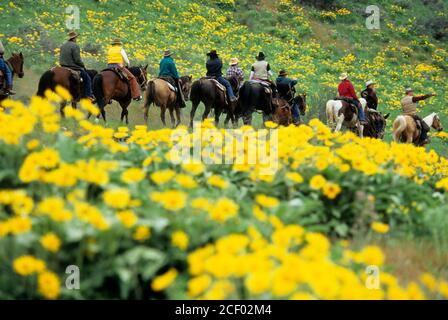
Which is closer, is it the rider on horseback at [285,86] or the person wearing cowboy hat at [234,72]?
the person wearing cowboy hat at [234,72]

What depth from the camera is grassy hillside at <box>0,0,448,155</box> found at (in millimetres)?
22188

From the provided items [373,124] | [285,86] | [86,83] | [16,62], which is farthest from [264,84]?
[16,62]

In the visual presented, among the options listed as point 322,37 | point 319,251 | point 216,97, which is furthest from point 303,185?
point 322,37

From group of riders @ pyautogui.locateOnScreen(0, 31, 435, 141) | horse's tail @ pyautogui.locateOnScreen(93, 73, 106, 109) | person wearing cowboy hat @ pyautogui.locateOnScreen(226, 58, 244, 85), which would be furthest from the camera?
person wearing cowboy hat @ pyautogui.locateOnScreen(226, 58, 244, 85)

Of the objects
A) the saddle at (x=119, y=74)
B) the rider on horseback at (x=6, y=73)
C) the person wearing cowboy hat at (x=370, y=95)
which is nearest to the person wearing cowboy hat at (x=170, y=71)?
the saddle at (x=119, y=74)

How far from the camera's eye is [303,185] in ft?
16.1

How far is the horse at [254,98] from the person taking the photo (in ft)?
49.5

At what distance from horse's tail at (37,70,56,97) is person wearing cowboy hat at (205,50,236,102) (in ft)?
16.0

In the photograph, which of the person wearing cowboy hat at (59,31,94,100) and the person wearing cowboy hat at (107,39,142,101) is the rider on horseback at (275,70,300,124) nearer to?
the person wearing cowboy hat at (107,39,142,101)

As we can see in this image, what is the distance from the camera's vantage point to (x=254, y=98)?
1514cm

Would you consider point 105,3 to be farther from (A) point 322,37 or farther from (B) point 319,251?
(B) point 319,251

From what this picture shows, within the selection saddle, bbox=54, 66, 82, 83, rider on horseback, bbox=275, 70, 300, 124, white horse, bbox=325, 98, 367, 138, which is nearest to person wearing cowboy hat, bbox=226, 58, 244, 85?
rider on horseback, bbox=275, 70, 300, 124

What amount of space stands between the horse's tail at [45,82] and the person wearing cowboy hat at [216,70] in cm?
487

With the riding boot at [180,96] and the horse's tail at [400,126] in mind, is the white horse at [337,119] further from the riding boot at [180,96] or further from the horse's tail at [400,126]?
the riding boot at [180,96]
